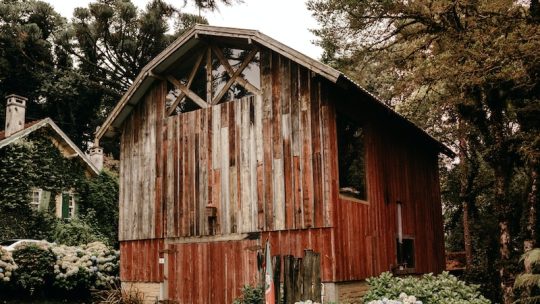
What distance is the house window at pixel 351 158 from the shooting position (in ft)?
40.4

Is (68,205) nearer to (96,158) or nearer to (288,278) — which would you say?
(96,158)

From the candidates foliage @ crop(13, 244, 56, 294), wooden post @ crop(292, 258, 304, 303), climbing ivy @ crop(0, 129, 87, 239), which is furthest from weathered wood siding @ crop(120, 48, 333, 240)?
climbing ivy @ crop(0, 129, 87, 239)

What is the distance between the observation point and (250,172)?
41.5ft

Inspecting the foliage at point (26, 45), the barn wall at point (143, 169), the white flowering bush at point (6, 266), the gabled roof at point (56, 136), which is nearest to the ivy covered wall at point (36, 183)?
the gabled roof at point (56, 136)

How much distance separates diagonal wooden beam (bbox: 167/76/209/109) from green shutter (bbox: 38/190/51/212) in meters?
14.0

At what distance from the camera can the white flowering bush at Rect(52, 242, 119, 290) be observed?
17297 mm

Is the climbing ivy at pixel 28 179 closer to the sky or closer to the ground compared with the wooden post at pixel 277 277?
closer to the sky

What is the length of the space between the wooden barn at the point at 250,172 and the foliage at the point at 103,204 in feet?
43.1

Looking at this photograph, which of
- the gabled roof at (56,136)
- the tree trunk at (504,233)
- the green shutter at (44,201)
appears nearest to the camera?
the tree trunk at (504,233)

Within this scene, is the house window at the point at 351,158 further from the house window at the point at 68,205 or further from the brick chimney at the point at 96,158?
the brick chimney at the point at 96,158

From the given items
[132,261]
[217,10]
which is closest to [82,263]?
[132,261]

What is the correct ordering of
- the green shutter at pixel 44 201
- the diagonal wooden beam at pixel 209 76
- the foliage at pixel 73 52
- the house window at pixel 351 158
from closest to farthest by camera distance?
the house window at pixel 351 158 → the diagonal wooden beam at pixel 209 76 → the green shutter at pixel 44 201 → the foliage at pixel 73 52

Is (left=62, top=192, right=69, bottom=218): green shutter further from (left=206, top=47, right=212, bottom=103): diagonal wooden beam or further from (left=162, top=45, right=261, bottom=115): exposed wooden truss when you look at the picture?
(left=206, top=47, right=212, bottom=103): diagonal wooden beam

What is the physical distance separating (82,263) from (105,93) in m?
24.8
